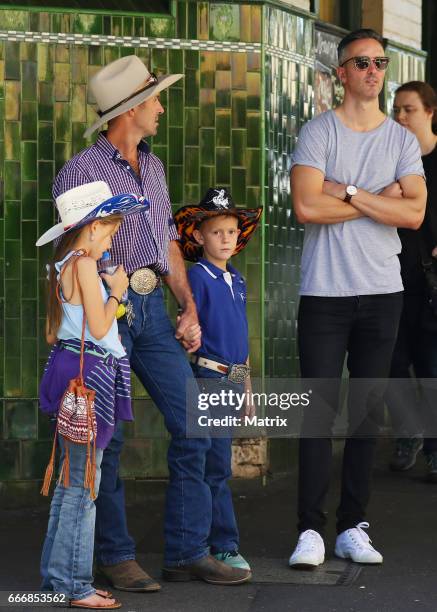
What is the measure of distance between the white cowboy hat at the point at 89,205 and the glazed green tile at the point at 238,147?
7.80 feet

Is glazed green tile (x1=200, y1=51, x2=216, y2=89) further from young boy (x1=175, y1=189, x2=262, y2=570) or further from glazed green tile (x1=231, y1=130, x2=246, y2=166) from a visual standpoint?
young boy (x1=175, y1=189, x2=262, y2=570)

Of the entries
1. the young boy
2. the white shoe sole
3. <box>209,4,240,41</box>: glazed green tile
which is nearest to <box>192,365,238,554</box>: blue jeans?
the young boy

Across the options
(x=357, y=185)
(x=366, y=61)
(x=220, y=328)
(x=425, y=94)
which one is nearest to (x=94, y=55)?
(x=425, y=94)

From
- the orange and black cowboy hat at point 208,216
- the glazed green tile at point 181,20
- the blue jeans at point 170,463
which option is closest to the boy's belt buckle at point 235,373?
the blue jeans at point 170,463

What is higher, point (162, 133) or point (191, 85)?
point (191, 85)

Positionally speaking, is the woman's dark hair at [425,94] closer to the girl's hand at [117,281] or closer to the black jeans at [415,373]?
the black jeans at [415,373]

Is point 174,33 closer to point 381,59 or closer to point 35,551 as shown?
point 381,59

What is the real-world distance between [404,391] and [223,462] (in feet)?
8.98

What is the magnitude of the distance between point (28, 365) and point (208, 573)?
2189mm

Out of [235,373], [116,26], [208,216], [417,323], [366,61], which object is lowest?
[235,373]

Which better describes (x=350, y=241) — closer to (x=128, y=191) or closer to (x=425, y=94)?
(x=128, y=191)

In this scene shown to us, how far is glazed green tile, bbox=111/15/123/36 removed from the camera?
24.8 feet

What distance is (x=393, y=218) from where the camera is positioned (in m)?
6.01

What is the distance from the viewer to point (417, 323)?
809 centimetres
